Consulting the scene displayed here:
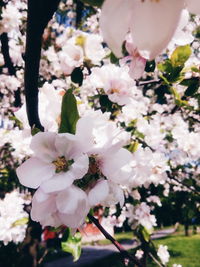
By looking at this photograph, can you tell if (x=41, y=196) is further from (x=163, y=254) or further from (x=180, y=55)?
(x=163, y=254)

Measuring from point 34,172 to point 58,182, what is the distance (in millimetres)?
79

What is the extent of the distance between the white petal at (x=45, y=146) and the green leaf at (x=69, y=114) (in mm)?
52

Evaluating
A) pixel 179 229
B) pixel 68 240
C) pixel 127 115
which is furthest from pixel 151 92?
pixel 179 229

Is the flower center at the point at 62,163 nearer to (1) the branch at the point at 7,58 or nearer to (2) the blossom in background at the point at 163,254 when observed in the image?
(1) the branch at the point at 7,58

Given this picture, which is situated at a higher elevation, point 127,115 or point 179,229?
point 127,115

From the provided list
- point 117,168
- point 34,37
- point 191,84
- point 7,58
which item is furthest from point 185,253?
point 34,37

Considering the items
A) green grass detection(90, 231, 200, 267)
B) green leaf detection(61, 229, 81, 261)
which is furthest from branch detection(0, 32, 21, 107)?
green grass detection(90, 231, 200, 267)

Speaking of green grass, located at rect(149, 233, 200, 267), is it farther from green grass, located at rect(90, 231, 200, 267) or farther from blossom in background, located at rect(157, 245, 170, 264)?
blossom in background, located at rect(157, 245, 170, 264)

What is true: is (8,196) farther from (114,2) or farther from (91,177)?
(114,2)

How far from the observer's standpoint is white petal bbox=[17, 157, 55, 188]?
729 millimetres

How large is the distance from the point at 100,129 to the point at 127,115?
67.3 inches

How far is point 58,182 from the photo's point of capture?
→ 0.70 metres

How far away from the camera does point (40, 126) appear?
909 mm

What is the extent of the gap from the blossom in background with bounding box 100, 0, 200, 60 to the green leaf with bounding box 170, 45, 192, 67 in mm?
889
